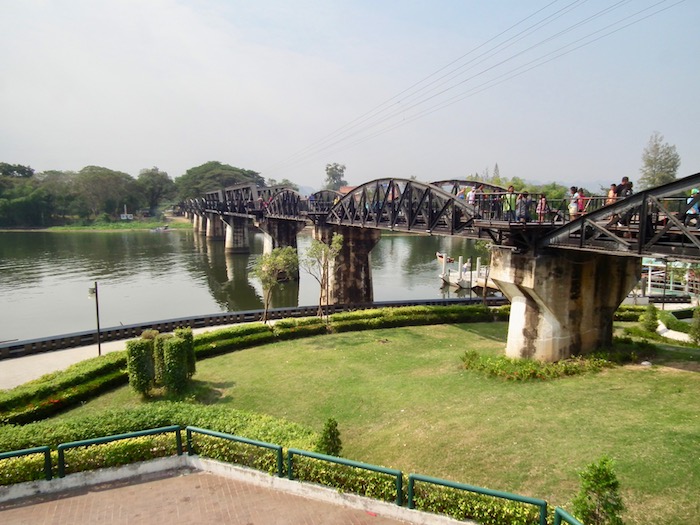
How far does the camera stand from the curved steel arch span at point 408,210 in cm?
2541

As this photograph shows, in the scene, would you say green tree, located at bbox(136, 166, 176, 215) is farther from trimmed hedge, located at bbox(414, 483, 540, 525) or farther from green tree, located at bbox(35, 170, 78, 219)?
trimmed hedge, located at bbox(414, 483, 540, 525)

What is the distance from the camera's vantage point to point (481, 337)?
83.8ft

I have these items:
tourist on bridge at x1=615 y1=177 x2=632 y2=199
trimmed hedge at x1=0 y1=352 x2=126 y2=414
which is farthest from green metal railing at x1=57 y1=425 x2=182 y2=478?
tourist on bridge at x1=615 y1=177 x2=632 y2=199

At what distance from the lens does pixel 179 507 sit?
28.9 ft

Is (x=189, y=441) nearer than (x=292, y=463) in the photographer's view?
No

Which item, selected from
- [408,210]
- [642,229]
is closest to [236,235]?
[408,210]

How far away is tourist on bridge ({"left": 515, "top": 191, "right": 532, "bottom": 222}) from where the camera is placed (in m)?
17.5

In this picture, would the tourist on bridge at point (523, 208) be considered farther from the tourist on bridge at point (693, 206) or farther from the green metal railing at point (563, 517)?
the green metal railing at point (563, 517)

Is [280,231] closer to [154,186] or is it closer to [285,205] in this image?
[285,205]

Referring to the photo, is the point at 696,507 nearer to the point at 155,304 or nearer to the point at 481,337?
the point at 481,337

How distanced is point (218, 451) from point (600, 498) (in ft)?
24.7

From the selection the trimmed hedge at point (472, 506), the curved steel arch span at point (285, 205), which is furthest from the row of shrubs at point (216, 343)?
the curved steel arch span at point (285, 205)

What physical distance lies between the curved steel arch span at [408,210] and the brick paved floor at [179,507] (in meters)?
18.1

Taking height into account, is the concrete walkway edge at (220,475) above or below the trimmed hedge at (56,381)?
above
